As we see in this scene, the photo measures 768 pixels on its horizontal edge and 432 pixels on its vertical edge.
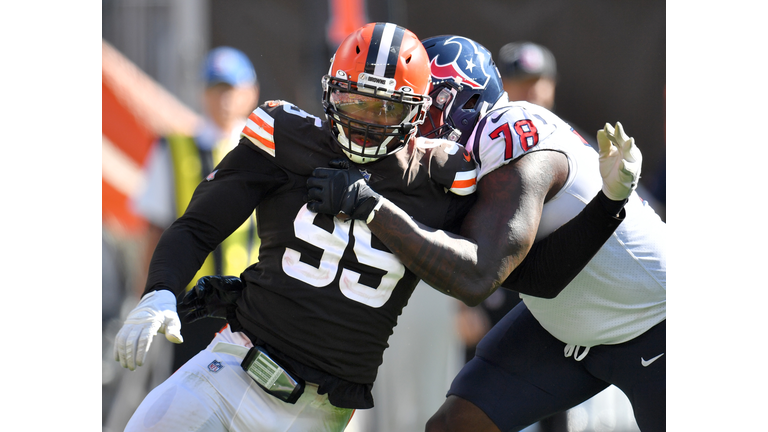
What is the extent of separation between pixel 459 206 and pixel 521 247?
22 cm

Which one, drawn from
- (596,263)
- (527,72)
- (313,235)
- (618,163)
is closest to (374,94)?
(313,235)

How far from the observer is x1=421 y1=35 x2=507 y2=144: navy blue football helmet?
7.27ft

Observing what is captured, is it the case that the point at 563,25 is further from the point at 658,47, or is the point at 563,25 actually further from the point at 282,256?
the point at 282,256

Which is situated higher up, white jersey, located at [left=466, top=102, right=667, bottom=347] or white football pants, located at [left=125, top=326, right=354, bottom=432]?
white jersey, located at [left=466, top=102, right=667, bottom=347]

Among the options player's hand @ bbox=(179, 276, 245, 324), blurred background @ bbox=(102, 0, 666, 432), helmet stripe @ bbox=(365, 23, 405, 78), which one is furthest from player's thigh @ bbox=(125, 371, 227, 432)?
blurred background @ bbox=(102, 0, 666, 432)

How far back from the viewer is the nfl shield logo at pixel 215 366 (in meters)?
1.73

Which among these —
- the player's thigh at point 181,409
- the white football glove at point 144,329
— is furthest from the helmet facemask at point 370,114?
the player's thigh at point 181,409

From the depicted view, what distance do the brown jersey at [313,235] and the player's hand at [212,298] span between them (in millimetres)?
48

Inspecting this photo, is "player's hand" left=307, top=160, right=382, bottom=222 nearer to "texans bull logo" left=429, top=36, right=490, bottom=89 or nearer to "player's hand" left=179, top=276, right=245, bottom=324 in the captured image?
"player's hand" left=179, top=276, right=245, bottom=324

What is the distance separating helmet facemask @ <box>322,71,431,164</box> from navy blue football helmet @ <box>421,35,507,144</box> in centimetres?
41

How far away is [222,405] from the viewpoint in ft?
5.57

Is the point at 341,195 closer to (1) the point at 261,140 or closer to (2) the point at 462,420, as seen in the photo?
(1) the point at 261,140

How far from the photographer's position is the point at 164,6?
11.2ft

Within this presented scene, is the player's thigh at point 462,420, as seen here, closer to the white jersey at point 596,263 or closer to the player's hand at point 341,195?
the white jersey at point 596,263
